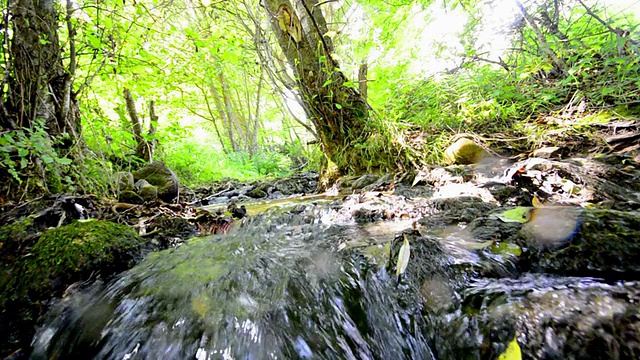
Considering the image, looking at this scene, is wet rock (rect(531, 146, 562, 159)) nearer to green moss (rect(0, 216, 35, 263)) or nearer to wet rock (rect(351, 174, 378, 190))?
wet rock (rect(351, 174, 378, 190))

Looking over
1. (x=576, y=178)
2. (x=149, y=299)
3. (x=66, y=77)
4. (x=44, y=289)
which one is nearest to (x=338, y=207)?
(x=149, y=299)

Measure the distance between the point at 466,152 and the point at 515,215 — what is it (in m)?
1.49

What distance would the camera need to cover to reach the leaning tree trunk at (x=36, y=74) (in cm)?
211

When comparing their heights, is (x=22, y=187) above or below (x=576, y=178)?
above

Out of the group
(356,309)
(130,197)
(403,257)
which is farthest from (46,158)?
(403,257)

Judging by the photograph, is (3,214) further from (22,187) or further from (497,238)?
(497,238)

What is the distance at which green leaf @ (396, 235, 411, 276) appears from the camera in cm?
112

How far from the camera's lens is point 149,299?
1.17 meters

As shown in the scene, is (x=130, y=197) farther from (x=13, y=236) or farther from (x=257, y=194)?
(x=257, y=194)

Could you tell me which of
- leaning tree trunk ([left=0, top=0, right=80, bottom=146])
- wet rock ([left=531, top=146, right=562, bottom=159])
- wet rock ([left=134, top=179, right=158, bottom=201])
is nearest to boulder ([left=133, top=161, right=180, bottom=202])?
wet rock ([left=134, top=179, right=158, bottom=201])

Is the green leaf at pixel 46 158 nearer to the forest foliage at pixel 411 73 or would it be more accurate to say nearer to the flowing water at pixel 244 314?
the forest foliage at pixel 411 73

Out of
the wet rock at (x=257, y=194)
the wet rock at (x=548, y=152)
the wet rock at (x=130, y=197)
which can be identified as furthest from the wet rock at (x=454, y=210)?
the wet rock at (x=257, y=194)

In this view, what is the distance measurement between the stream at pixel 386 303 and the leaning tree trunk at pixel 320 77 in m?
2.23

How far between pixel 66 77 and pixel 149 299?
244 centimetres
